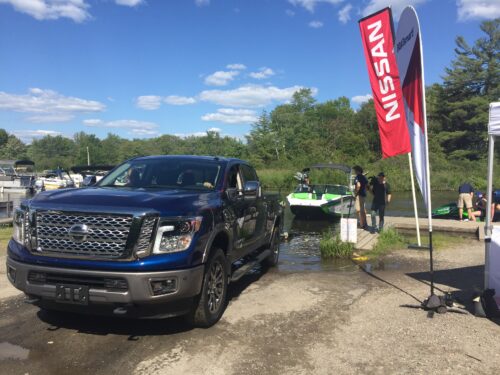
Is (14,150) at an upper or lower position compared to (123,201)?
upper

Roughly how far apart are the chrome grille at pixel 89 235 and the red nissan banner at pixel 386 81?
6716mm

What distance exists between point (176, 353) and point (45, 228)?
179 centimetres

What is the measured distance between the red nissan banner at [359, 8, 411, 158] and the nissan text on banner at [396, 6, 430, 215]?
2.54 m

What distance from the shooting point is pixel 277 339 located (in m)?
4.67

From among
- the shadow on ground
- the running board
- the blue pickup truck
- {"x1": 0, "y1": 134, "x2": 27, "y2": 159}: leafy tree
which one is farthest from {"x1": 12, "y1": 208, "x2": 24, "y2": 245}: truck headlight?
{"x1": 0, "y1": 134, "x2": 27, "y2": 159}: leafy tree

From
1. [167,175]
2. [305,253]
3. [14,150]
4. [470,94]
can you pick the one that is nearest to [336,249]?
[305,253]

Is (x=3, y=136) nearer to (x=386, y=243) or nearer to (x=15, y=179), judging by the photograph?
(x=15, y=179)

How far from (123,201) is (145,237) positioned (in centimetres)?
46

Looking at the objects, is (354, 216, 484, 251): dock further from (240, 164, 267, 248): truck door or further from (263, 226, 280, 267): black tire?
(240, 164, 267, 248): truck door

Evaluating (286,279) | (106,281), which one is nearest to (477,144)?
(286,279)

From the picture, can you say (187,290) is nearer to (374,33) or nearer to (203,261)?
(203,261)

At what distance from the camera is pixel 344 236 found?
10.1 meters

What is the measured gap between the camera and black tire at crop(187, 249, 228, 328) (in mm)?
4727

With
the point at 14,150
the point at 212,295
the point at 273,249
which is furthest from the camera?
the point at 14,150
